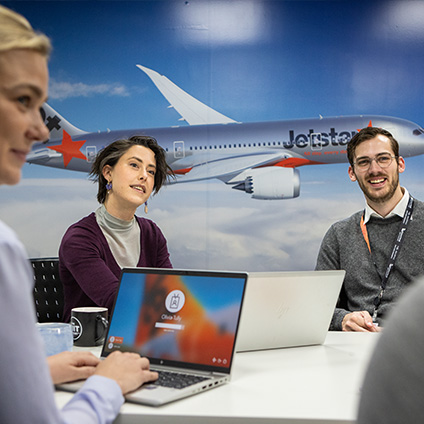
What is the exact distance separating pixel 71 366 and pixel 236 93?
3.01m

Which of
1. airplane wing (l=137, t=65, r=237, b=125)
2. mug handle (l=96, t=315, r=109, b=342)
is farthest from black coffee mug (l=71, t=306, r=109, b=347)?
airplane wing (l=137, t=65, r=237, b=125)

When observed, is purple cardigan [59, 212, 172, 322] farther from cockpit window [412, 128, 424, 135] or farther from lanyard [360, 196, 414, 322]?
cockpit window [412, 128, 424, 135]

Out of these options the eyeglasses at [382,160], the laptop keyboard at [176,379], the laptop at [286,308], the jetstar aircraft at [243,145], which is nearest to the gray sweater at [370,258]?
the eyeglasses at [382,160]

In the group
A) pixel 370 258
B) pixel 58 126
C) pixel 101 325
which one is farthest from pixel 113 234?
pixel 58 126

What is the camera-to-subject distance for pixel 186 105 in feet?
A: 12.8

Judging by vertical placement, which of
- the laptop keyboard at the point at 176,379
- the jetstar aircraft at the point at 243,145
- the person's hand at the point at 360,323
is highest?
the jetstar aircraft at the point at 243,145

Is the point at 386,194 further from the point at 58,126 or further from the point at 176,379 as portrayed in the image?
the point at 58,126

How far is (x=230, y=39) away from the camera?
3902 millimetres

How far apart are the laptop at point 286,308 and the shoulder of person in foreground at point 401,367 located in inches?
37.9

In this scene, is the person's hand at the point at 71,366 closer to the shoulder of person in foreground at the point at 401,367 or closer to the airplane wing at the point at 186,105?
the shoulder of person in foreground at the point at 401,367

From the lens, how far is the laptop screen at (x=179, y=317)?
1.25 metres

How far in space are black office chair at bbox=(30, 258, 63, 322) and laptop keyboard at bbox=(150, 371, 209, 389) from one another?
1.33 meters

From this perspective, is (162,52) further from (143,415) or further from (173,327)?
(143,415)

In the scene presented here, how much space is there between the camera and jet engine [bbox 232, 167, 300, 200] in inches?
153
